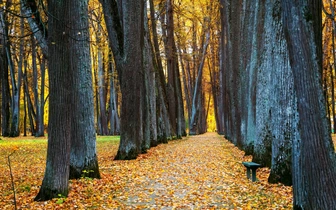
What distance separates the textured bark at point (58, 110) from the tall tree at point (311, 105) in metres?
3.95

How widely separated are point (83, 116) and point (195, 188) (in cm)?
324

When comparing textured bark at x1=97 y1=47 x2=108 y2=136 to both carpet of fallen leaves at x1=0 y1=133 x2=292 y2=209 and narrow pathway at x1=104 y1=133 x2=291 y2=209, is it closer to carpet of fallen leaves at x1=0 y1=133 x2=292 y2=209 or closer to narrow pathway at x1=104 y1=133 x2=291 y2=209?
carpet of fallen leaves at x1=0 y1=133 x2=292 y2=209

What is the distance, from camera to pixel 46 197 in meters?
6.02

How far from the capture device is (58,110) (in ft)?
19.9

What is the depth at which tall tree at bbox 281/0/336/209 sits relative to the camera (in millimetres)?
4133

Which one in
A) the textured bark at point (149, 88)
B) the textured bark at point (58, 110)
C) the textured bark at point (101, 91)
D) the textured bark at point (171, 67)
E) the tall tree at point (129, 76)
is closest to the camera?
the textured bark at point (58, 110)

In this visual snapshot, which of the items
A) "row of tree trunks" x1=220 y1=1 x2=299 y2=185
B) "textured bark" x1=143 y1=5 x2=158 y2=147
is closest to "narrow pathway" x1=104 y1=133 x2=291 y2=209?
"row of tree trunks" x1=220 y1=1 x2=299 y2=185

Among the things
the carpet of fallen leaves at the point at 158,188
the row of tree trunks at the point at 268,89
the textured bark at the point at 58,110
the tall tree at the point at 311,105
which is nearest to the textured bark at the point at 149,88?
the row of tree trunks at the point at 268,89

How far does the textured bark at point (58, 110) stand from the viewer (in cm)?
607

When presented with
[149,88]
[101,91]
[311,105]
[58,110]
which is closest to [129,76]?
[149,88]

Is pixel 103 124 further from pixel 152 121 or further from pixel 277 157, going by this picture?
pixel 277 157

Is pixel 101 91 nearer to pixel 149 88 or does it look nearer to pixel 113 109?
pixel 113 109

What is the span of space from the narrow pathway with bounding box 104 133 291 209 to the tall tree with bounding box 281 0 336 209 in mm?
1481

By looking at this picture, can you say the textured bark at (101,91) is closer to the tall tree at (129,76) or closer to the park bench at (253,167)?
the tall tree at (129,76)
